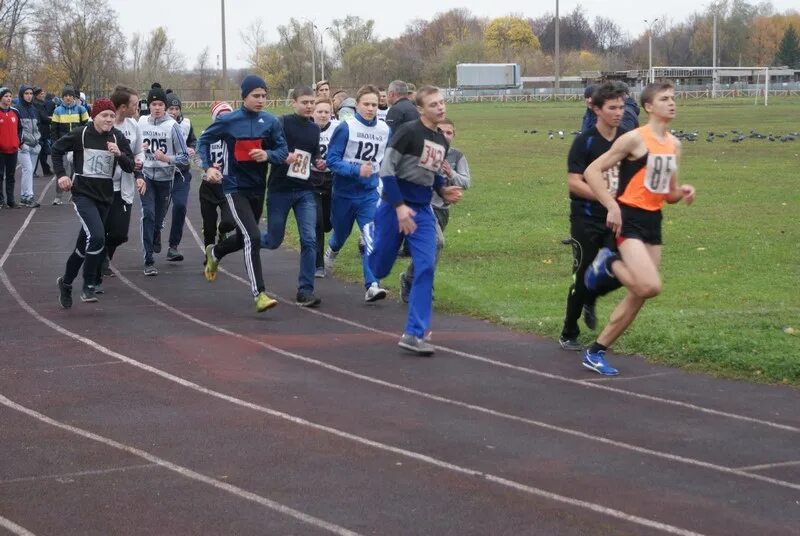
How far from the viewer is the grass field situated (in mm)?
9570

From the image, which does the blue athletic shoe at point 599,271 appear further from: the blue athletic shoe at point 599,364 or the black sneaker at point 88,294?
the black sneaker at point 88,294

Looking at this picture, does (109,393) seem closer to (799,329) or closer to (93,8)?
(799,329)

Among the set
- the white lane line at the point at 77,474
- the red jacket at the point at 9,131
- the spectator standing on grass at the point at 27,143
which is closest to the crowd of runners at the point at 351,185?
the white lane line at the point at 77,474

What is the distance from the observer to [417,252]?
966 cm

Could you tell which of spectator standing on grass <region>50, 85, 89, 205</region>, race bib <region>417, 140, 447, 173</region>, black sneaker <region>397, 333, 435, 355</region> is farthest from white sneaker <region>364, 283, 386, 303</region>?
spectator standing on grass <region>50, 85, 89, 205</region>

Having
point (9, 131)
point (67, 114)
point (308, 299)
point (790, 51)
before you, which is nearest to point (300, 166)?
point (308, 299)

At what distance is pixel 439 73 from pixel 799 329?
12667cm

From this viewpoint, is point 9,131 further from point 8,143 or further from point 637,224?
point 637,224

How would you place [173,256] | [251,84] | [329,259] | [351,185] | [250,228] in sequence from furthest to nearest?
[173,256] → [329,259] → [351,185] → [251,84] → [250,228]

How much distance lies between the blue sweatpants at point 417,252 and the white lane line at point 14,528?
4.37 metres

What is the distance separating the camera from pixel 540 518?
579 cm

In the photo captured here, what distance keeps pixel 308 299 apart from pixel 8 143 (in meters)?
12.3

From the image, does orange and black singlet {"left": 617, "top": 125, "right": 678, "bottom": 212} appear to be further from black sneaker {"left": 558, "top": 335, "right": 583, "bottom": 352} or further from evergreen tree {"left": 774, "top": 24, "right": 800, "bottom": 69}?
evergreen tree {"left": 774, "top": 24, "right": 800, "bottom": 69}

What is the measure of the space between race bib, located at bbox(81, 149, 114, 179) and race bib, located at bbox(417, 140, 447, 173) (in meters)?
3.60
